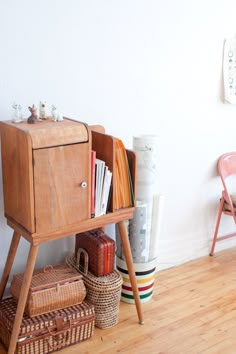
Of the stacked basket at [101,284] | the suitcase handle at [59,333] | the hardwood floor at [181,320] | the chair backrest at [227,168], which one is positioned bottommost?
the hardwood floor at [181,320]

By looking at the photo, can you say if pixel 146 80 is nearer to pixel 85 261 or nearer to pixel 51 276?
pixel 85 261

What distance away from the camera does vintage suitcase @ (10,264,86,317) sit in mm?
2062

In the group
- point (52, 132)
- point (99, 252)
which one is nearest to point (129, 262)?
point (99, 252)

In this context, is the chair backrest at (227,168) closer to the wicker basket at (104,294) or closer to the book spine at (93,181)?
the wicker basket at (104,294)

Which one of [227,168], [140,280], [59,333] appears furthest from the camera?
[227,168]

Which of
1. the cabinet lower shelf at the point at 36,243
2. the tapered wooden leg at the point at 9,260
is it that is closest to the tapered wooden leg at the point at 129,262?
the cabinet lower shelf at the point at 36,243

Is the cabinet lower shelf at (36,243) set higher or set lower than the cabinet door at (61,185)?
lower

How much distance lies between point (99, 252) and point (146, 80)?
3.33ft

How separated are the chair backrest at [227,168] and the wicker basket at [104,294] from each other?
1028 millimetres

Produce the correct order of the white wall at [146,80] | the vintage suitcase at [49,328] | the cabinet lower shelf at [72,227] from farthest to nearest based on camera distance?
the white wall at [146,80], the vintage suitcase at [49,328], the cabinet lower shelf at [72,227]

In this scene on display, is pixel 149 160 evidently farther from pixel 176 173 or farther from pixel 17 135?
pixel 17 135

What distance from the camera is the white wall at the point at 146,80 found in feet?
7.05

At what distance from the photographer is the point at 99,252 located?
225 centimetres

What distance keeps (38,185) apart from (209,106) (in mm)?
1517
